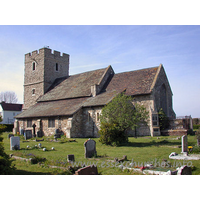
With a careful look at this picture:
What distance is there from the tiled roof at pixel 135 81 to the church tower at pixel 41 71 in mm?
13839

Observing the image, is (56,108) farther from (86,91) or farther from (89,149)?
(89,149)

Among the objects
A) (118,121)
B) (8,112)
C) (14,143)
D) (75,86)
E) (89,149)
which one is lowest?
(89,149)

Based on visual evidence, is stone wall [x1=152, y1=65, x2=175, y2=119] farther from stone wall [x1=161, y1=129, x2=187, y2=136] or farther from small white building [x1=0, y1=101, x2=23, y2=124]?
small white building [x1=0, y1=101, x2=23, y2=124]

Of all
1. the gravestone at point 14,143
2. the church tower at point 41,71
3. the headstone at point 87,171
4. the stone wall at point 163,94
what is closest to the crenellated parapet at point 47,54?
the church tower at point 41,71

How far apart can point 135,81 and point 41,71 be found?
62.8 ft

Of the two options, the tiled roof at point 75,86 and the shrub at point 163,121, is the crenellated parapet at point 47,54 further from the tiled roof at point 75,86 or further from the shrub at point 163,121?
the shrub at point 163,121

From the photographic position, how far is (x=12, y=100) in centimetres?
8062

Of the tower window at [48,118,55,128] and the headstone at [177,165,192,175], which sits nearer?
the headstone at [177,165,192,175]

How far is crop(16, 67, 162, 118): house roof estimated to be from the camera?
25953 mm

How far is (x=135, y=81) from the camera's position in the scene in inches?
1094

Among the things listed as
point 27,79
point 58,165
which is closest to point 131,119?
point 58,165

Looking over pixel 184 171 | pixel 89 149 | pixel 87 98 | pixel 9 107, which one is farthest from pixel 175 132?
pixel 9 107

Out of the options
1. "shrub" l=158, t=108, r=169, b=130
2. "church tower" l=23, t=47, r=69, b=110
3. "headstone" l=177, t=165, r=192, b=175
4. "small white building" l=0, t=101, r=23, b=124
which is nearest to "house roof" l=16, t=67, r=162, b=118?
"shrub" l=158, t=108, r=169, b=130
